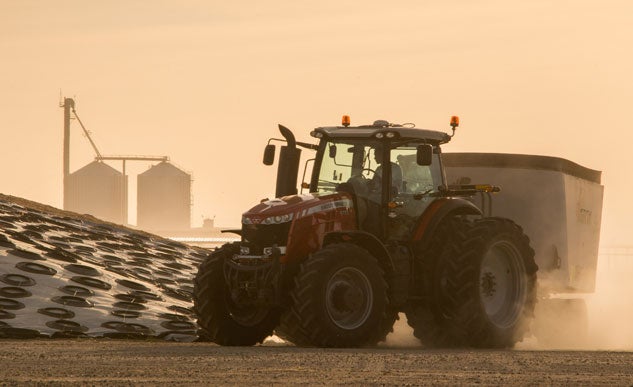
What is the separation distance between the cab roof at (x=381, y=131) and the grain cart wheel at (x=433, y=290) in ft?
3.60

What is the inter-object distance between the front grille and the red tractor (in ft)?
0.05

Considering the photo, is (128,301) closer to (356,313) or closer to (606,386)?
(356,313)

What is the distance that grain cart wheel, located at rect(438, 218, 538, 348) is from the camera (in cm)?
1583

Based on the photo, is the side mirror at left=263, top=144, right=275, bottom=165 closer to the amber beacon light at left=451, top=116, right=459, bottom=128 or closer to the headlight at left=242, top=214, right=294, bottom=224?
the headlight at left=242, top=214, right=294, bottom=224

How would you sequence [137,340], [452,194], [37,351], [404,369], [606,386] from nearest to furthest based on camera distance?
[606,386]
[404,369]
[37,351]
[452,194]
[137,340]

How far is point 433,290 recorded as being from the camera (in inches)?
626

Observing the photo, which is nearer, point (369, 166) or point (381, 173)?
point (381, 173)

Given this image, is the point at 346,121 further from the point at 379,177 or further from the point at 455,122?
the point at 455,122

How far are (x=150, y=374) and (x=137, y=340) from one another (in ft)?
22.6

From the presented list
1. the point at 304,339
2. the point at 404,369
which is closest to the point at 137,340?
the point at 304,339

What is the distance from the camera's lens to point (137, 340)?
18.6 meters

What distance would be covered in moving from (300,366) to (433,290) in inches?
148

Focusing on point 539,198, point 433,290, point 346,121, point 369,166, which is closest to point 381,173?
point 369,166

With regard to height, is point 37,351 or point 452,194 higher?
point 452,194
